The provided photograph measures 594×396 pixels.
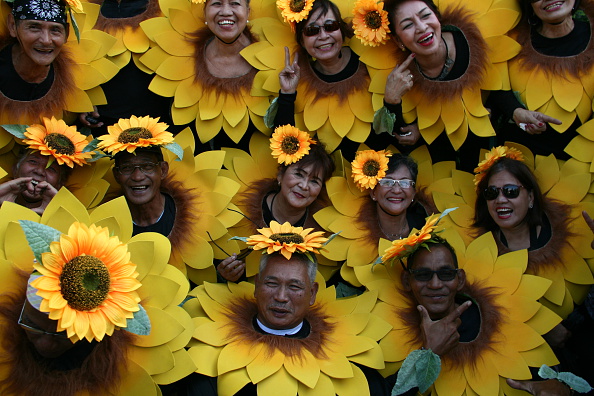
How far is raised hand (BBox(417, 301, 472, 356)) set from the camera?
422 cm

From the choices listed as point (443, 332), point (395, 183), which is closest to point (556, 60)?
point (395, 183)

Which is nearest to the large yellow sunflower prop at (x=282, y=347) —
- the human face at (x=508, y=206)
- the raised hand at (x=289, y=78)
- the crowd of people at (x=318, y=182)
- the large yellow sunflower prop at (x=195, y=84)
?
the crowd of people at (x=318, y=182)

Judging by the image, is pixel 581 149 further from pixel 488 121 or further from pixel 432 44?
pixel 432 44

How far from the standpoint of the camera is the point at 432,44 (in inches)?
189

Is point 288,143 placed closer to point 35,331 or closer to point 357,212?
point 357,212

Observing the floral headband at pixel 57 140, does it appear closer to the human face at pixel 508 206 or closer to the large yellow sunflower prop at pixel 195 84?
the large yellow sunflower prop at pixel 195 84

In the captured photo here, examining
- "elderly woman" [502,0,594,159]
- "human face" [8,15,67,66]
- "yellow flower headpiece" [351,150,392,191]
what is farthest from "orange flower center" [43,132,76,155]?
"elderly woman" [502,0,594,159]

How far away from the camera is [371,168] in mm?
5000

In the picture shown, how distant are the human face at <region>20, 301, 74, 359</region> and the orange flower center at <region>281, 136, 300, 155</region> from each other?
198 cm

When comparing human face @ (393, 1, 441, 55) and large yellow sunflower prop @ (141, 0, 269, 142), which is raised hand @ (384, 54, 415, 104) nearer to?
human face @ (393, 1, 441, 55)

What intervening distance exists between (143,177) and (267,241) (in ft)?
3.16

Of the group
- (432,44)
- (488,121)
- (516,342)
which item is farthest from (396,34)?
(516,342)

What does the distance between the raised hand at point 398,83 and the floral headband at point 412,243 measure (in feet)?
2.96

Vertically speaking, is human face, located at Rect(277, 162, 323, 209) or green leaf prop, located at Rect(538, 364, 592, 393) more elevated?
human face, located at Rect(277, 162, 323, 209)
